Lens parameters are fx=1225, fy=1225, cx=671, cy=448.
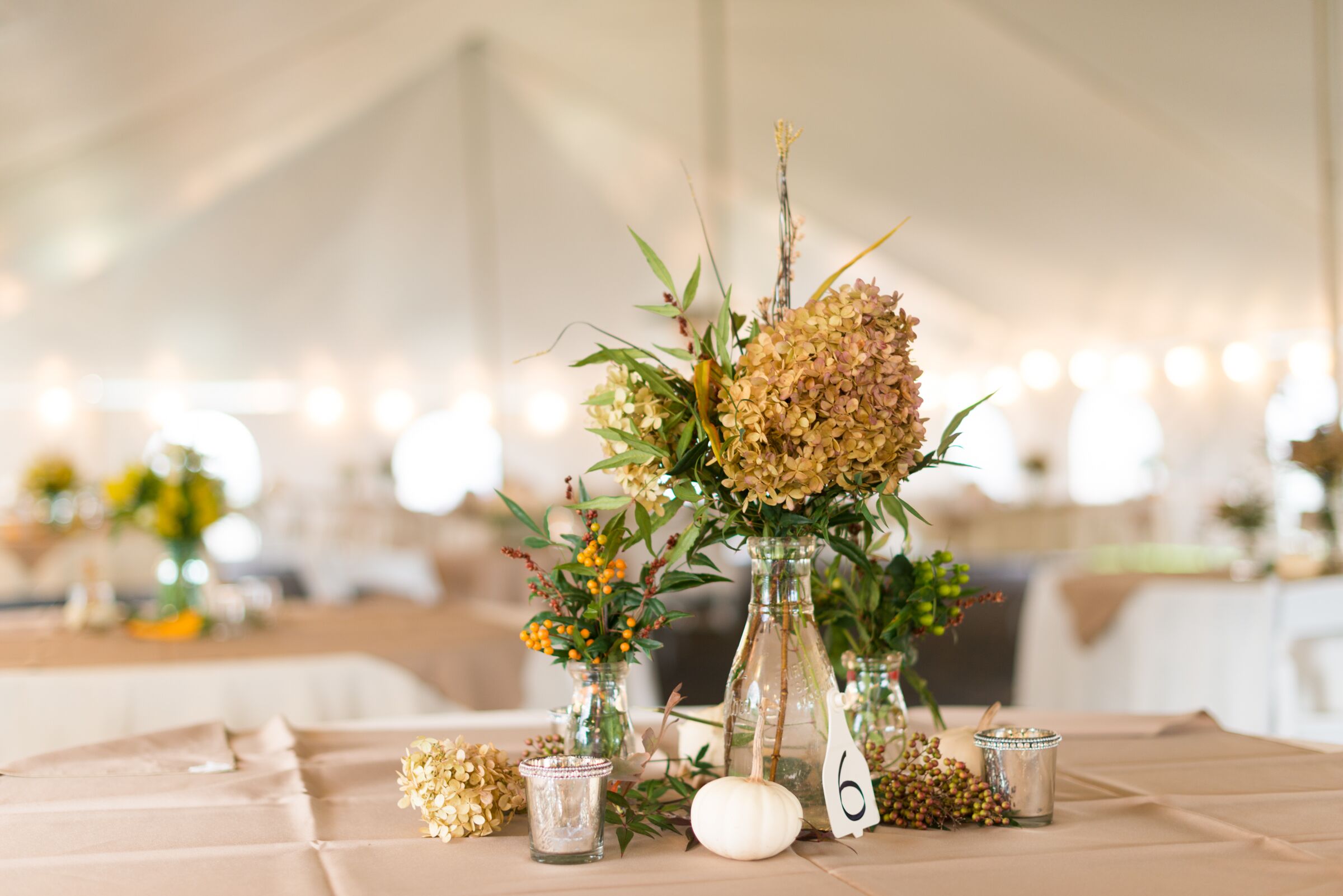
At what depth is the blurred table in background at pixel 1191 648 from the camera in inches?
127

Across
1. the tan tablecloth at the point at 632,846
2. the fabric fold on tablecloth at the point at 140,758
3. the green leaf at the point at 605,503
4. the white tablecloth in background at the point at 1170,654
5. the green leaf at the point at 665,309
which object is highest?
the green leaf at the point at 665,309

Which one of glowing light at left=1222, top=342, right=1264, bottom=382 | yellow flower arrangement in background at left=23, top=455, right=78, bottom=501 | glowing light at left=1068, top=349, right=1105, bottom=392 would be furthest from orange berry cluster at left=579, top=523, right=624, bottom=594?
glowing light at left=1068, top=349, right=1105, bottom=392

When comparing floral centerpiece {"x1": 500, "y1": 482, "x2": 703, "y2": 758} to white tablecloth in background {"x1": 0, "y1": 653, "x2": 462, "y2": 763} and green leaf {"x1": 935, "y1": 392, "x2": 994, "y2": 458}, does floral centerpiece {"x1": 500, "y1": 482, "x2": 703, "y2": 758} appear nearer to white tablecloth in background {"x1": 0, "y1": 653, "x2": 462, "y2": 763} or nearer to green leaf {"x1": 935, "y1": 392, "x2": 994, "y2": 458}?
green leaf {"x1": 935, "y1": 392, "x2": 994, "y2": 458}

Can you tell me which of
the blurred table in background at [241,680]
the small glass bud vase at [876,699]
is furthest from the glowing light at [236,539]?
the small glass bud vase at [876,699]

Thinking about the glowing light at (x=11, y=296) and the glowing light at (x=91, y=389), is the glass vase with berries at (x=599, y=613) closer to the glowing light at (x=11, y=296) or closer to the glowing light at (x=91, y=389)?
the glowing light at (x=11, y=296)

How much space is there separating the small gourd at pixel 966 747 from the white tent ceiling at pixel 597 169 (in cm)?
449

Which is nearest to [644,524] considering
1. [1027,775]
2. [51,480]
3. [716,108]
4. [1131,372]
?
[1027,775]

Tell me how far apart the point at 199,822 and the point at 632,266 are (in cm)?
1189

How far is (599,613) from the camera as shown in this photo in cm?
101

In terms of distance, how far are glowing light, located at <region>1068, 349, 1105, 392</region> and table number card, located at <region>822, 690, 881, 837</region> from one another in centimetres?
1210

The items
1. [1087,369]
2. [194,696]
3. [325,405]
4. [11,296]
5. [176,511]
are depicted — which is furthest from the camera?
[325,405]

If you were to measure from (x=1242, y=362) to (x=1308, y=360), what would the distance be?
2.20 ft

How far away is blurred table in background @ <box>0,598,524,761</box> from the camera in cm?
234

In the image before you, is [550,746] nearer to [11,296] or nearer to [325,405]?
[11,296]
